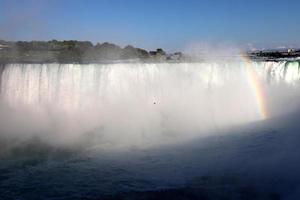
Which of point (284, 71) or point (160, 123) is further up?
point (284, 71)

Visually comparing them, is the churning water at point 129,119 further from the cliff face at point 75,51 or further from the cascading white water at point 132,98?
the cliff face at point 75,51

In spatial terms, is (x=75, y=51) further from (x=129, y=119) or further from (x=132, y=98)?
(x=129, y=119)

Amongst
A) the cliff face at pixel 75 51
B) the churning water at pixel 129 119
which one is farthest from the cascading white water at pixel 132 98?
the cliff face at pixel 75 51

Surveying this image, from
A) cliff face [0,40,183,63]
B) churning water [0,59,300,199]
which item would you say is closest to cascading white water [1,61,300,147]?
churning water [0,59,300,199]

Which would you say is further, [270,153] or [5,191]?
[270,153]

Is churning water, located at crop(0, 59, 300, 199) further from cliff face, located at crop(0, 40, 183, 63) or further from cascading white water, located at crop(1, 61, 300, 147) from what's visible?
cliff face, located at crop(0, 40, 183, 63)

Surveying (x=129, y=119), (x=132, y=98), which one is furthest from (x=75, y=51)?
(x=129, y=119)

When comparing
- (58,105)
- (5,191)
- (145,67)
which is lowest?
(5,191)

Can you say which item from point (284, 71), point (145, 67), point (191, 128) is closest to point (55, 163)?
point (191, 128)

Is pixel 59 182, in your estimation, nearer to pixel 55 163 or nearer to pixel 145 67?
pixel 55 163
